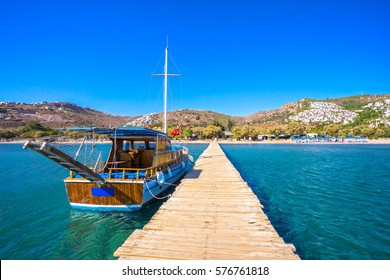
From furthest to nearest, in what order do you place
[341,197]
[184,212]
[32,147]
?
[341,197] < [184,212] < [32,147]

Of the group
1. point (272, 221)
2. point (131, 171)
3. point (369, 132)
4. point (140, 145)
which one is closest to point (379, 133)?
point (369, 132)

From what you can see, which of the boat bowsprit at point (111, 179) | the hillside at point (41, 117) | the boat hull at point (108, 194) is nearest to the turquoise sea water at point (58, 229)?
the boat hull at point (108, 194)

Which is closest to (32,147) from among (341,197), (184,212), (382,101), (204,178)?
(184,212)

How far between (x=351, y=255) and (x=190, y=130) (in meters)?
103

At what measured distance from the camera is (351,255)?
6.64 m

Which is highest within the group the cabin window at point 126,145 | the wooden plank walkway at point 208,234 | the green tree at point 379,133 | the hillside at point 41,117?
the hillside at point 41,117

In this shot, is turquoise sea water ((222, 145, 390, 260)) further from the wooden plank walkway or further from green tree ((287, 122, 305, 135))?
green tree ((287, 122, 305, 135))

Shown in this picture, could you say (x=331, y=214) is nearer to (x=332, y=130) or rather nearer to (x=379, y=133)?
(x=332, y=130)

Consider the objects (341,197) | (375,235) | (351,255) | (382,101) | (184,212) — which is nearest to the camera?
(351,255)

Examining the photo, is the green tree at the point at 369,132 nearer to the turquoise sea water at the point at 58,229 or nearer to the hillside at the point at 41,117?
the hillside at the point at 41,117

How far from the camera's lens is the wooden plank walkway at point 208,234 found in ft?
15.1
